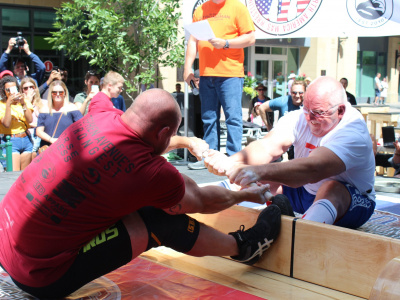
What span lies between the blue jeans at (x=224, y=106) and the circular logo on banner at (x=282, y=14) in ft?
3.32

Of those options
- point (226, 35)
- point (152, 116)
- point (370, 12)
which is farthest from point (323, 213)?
point (370, 12)

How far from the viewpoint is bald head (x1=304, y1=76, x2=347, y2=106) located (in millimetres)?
3199

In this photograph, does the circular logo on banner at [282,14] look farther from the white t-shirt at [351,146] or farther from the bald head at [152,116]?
the bald head at [152,116]

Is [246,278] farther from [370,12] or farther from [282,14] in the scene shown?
[282,14]

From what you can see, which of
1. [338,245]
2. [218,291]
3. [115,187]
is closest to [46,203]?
[115,187]

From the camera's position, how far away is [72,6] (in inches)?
392

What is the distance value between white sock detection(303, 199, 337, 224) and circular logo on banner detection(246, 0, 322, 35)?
129 inches

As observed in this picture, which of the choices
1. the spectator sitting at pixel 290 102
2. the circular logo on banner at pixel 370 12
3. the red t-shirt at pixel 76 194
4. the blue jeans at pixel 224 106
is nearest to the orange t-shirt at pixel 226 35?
the blue jeans at pixel 224 106

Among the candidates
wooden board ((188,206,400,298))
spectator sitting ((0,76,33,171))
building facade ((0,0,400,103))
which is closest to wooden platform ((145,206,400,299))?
wooden board ((188,206,400,298))

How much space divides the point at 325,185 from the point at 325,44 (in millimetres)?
20295

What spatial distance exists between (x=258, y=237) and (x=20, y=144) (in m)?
4.25

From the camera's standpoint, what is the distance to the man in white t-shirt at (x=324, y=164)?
2.95m

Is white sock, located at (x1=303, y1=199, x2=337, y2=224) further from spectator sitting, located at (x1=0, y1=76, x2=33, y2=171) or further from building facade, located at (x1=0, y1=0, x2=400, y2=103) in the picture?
building facade, located at (x1=0, y1=0, x2=400, y2=103)

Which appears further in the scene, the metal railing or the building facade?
the building facade
